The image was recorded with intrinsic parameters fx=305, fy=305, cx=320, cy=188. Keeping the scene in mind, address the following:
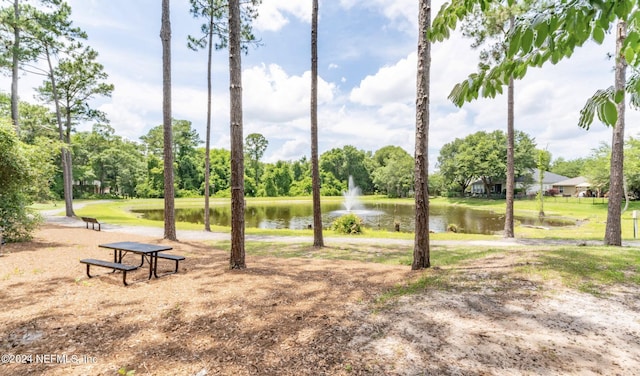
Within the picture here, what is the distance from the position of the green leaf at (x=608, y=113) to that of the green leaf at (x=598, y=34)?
260 millimetres

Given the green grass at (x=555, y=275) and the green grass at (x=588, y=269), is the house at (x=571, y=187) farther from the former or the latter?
the green grass at (x=555, y=275)

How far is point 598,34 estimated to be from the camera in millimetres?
1263

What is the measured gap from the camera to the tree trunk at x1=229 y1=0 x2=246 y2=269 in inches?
240

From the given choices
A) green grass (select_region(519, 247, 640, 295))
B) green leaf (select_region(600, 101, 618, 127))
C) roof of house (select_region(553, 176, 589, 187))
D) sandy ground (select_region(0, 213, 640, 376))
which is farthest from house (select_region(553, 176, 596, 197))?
green leaf (select_region(600, 101, 618, 127))

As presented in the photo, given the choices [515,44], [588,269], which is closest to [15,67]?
[515,44]

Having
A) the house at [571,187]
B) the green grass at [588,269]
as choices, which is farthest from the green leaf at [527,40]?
the house at [571,187]

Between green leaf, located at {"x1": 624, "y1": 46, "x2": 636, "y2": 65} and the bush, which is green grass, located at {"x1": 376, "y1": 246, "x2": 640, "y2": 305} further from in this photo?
the bush

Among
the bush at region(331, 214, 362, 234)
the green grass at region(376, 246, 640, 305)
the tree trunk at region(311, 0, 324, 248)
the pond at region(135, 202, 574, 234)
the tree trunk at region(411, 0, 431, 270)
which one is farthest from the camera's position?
the pond at region(135, 202, 574, 234)

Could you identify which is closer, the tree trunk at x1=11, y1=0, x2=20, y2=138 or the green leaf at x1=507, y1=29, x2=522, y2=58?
the green leaf at x1=507, y1=29, x2=522, y2=58

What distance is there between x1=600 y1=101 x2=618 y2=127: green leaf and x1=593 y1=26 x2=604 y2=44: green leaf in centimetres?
26

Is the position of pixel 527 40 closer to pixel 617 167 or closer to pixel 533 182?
pixel 617 167

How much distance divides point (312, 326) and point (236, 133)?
4124mm

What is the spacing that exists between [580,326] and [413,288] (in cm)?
199

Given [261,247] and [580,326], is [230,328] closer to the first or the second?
[580,326]
